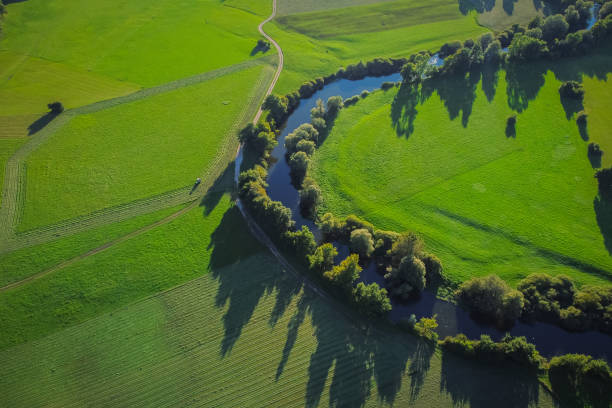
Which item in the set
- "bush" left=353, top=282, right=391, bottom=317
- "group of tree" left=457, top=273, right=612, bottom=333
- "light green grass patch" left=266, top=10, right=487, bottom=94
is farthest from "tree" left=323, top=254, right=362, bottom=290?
"light green grass patch" left=266, top=10, right=487, bottom=94

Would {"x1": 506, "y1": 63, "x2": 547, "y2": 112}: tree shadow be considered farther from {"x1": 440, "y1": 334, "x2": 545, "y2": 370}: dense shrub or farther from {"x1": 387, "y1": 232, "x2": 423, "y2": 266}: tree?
{"x1": 440, "y1": 334, "x2": 545, "y2": 370}: dense shrub

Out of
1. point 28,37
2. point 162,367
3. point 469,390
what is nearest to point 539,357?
point 469,390

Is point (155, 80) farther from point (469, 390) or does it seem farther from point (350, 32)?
point (469, 390)

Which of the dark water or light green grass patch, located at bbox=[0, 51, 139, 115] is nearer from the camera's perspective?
the dark water

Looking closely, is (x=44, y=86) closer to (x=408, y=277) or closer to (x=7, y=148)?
(x=7, y=148)

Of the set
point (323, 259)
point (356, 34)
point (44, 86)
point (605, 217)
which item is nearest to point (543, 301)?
point (605, 217)
